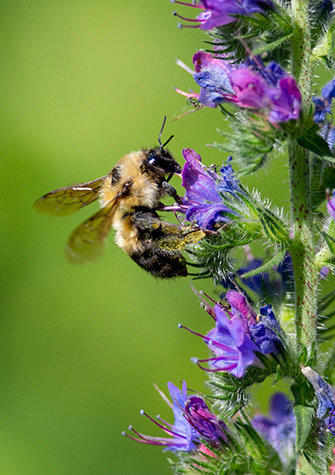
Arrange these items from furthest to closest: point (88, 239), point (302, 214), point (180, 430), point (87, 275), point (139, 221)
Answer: point (87, 275), point (139, 221), point (88, 239), point (180, 430), point (302, 214)

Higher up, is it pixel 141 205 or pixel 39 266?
pixel 39 266

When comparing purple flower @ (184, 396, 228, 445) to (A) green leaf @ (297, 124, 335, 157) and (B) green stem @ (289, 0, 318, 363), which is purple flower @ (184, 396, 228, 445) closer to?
(B) green stem @ (289, 0, 318, 363)

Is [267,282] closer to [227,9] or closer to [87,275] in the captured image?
[227,9]

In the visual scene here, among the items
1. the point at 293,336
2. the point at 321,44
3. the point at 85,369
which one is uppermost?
the point at 321,44

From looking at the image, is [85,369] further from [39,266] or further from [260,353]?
[260,353]

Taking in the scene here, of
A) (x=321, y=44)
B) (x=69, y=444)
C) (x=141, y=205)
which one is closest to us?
(x=321, y=44)

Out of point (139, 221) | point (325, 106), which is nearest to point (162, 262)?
point (139, 221)

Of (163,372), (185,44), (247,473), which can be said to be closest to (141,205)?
(247,473)

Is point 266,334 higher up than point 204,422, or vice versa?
point 266,334
